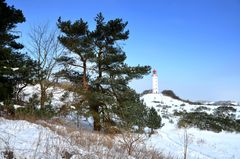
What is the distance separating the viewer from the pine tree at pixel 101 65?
54.8ft

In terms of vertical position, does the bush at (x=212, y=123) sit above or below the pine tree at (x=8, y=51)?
below

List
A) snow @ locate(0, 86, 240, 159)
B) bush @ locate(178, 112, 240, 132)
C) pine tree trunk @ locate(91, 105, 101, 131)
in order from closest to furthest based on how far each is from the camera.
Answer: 1. snow @ locate(0, 86, 240, 159)
2. pine tree trunk @ locate(91, 105, 101, 131)
3. bush @ locate(178, 112, 240, 132)

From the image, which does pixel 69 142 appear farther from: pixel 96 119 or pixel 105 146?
pixel 96 119

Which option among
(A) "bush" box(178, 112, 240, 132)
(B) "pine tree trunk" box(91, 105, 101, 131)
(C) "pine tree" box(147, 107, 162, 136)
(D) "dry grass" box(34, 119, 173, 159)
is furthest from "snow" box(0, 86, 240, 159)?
(C) "pine tree" box(147, 107, 162, 136)

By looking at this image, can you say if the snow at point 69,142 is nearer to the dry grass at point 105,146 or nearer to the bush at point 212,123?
the dry grass at point 105,146

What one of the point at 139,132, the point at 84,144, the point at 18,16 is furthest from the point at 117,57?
the point at 84,144

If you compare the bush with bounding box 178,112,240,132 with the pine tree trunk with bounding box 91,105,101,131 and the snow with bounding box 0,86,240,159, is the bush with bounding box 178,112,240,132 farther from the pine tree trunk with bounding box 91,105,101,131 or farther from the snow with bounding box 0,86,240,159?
the pine tree trunk with bounding box 91,105,101,131

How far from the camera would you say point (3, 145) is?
126 inches

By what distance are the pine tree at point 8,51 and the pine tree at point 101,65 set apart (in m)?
3.69

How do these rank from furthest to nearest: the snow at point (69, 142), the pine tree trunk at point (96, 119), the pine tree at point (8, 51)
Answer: the pine tree trunk at point (96, 119) < the pine tree at point (8, 51) < the snow at point (69, 142)

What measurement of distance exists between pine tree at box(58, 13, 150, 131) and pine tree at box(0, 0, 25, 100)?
369 centimetres

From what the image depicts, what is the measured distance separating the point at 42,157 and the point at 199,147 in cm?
1288

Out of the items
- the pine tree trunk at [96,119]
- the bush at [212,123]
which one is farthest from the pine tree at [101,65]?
the bush at [212,123]

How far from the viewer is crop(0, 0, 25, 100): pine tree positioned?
12586 millimetres
